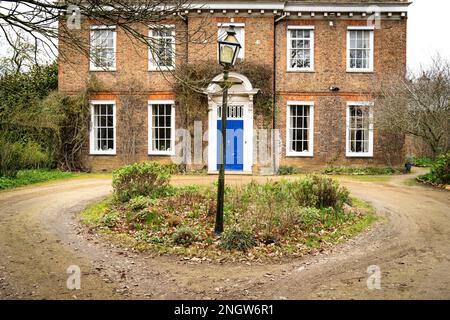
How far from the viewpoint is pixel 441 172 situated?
13.3 meters

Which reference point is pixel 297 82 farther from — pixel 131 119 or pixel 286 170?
pixel 131 119

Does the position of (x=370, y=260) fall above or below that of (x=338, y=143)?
below

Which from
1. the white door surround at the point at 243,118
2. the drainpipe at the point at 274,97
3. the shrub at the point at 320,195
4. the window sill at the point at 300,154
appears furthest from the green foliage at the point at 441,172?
the white door surround at the point at 243,118

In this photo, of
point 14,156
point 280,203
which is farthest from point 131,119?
point 280,203

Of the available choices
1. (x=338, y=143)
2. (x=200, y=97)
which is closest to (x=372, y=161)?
(x=338, y=143)

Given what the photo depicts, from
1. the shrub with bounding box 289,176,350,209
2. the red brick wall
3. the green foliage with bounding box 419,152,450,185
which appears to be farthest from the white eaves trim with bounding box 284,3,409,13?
the shrub with bounding box 289,176,350,209

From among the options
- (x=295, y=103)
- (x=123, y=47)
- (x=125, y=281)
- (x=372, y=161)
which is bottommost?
(x=125, y=281)

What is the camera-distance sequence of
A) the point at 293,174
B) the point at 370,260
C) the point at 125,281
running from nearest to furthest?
the point at 125,281 < the point at 370,260 < the point at 293,174

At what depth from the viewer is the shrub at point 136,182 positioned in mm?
9734

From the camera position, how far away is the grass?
6.77 metres

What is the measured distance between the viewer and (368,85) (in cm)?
1805

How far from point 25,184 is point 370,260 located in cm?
1238

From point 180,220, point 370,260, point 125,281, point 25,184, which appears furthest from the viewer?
point 25,184

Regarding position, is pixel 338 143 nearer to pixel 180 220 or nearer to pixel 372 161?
pixel 372 161
